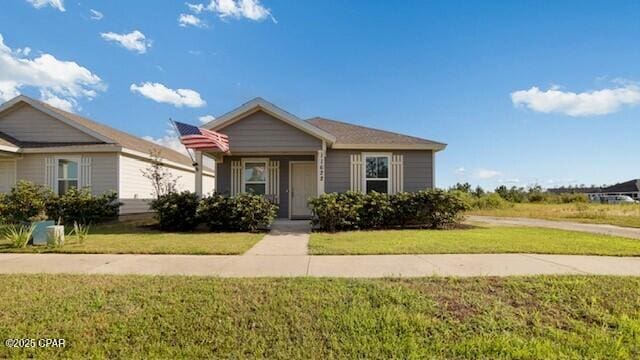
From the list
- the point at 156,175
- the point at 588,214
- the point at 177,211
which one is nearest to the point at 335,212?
the point at 177,211

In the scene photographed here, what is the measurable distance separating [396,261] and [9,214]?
572 inches

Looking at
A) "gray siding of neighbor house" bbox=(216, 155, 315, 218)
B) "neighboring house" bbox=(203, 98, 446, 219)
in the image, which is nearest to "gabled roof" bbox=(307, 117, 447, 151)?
"neighboring house" bbox=(203, 98, 446, 219)

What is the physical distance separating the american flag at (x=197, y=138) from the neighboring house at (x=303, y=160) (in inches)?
40.1

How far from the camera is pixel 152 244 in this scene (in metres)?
8.00

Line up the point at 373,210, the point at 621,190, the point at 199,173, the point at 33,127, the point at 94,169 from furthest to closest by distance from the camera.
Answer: the point at 621,190
the point at 33,127
the point at 94,169
the point at 199,173
the point at 373,210

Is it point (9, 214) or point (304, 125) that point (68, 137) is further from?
point (304, 125)

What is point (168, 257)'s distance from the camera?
672 cm

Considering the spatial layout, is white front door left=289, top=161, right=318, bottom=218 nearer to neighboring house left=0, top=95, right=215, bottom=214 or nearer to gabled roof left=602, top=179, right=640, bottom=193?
neighboring house left=0, top=95, right=215, bottom=214

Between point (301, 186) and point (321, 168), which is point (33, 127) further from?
point (321, 168)

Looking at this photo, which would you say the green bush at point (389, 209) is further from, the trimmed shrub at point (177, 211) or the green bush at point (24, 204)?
the green bush at point (24, 204)

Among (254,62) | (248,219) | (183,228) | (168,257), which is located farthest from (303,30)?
(168,257)

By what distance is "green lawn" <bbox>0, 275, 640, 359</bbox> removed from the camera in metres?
3.16

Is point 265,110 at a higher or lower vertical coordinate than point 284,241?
higher

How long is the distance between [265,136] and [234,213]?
3081 mm
